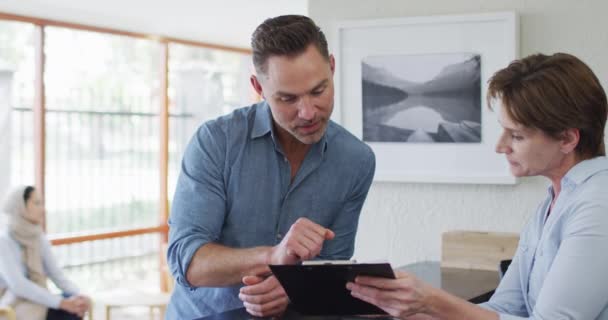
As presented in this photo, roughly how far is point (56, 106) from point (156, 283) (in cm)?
194

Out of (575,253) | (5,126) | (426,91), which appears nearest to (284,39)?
(575,253)

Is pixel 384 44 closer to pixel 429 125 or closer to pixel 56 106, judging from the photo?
pixel 429 125

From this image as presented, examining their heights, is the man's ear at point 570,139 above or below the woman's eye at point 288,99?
below

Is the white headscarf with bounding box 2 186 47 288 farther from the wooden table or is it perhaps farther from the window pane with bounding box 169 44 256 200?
the window pane with bounding box 169 44 256 200

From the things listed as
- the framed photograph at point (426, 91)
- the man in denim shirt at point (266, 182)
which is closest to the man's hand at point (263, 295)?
the man in denim shirt at point (266, 182)

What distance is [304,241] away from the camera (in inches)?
77.6

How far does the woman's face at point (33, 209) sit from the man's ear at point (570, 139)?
149 inches

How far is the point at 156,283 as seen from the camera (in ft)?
24.6

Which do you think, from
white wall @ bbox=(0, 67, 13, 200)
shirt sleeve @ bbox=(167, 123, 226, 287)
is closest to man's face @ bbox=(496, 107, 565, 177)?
shirt sleeve @ bbox=(167, 123, 226, 287)

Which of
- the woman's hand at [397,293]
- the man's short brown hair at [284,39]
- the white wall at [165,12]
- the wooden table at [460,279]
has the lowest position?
the wooden table at [460,279]

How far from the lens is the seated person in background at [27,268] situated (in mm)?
4793

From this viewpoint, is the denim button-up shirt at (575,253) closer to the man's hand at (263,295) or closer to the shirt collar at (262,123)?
the man's hand at (263,295)

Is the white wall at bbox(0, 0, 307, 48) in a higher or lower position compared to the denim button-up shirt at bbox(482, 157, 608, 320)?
higher

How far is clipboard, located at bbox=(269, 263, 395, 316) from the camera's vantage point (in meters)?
1.79
